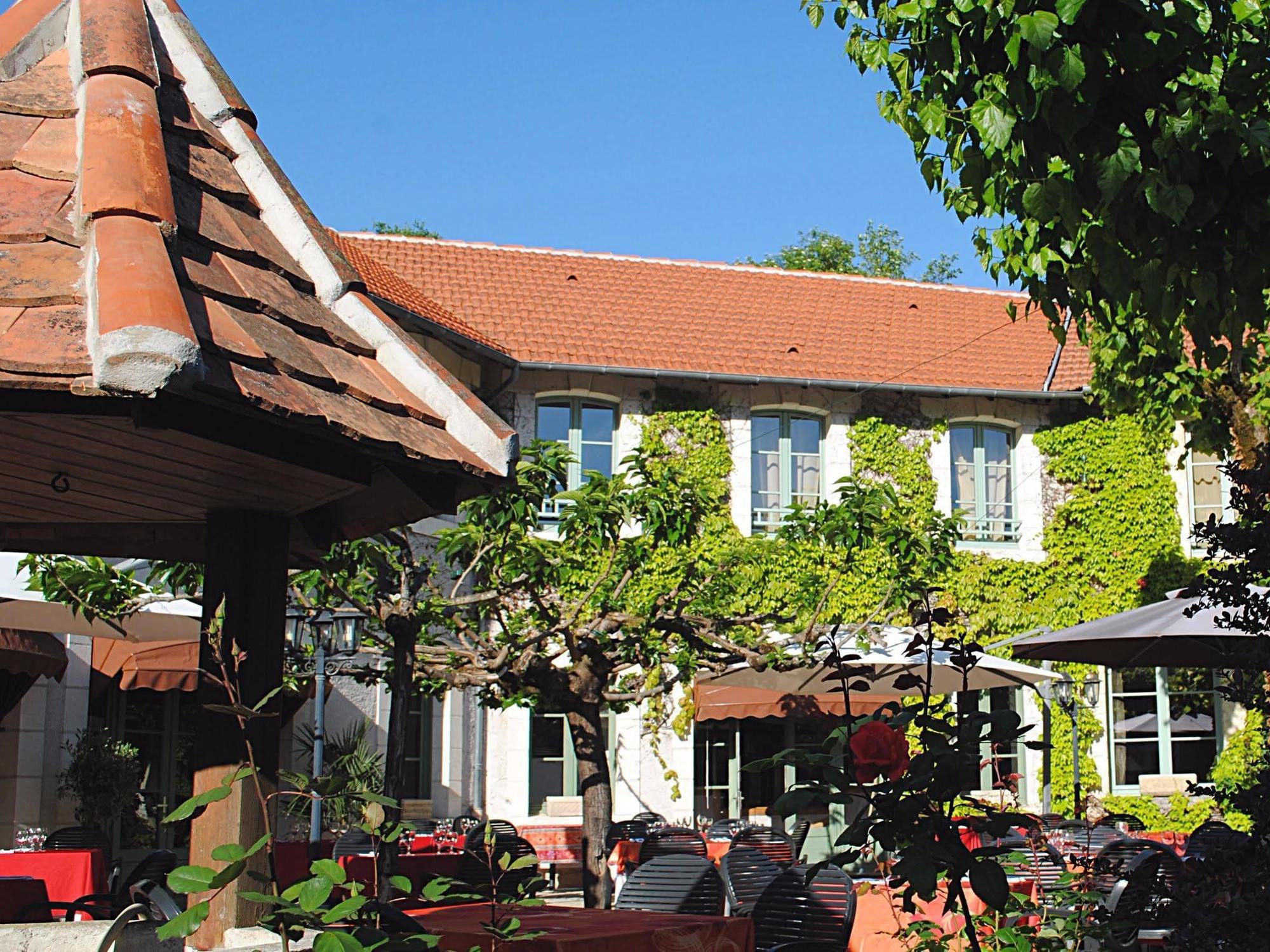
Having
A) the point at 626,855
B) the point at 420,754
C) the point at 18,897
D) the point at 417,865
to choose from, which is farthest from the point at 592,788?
the point at 420,754

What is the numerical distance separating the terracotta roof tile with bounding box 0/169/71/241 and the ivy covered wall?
1727 cm

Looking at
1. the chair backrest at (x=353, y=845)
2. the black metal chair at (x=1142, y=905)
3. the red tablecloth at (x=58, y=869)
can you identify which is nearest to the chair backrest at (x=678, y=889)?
the black metal chair at (x=1142, y=905)

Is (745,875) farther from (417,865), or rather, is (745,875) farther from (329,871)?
(329,871)

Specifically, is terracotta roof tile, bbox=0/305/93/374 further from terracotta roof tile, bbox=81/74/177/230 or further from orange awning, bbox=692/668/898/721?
orange awning, bbox=692/668/898/721

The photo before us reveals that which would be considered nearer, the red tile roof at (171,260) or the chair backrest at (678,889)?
the red tile roof at (171,260)

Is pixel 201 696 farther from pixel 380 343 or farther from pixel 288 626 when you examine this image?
pixel 288 626

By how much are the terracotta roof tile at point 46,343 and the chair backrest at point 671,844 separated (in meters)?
7.60

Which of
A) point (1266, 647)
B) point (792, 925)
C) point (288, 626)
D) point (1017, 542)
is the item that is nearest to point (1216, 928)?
point (1266, 647)

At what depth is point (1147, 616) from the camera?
1041cm

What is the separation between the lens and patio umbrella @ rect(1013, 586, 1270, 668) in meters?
9.91

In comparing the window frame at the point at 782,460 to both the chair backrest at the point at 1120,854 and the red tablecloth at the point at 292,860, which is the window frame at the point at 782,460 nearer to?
the chair backrest at the point at 1120,854

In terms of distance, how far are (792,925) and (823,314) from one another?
1747 centimetres

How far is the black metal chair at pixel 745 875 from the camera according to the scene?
27.1 ft

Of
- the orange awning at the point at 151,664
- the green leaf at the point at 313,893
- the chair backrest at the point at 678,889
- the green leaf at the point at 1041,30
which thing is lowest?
the chair backrest at the point at 678,889
